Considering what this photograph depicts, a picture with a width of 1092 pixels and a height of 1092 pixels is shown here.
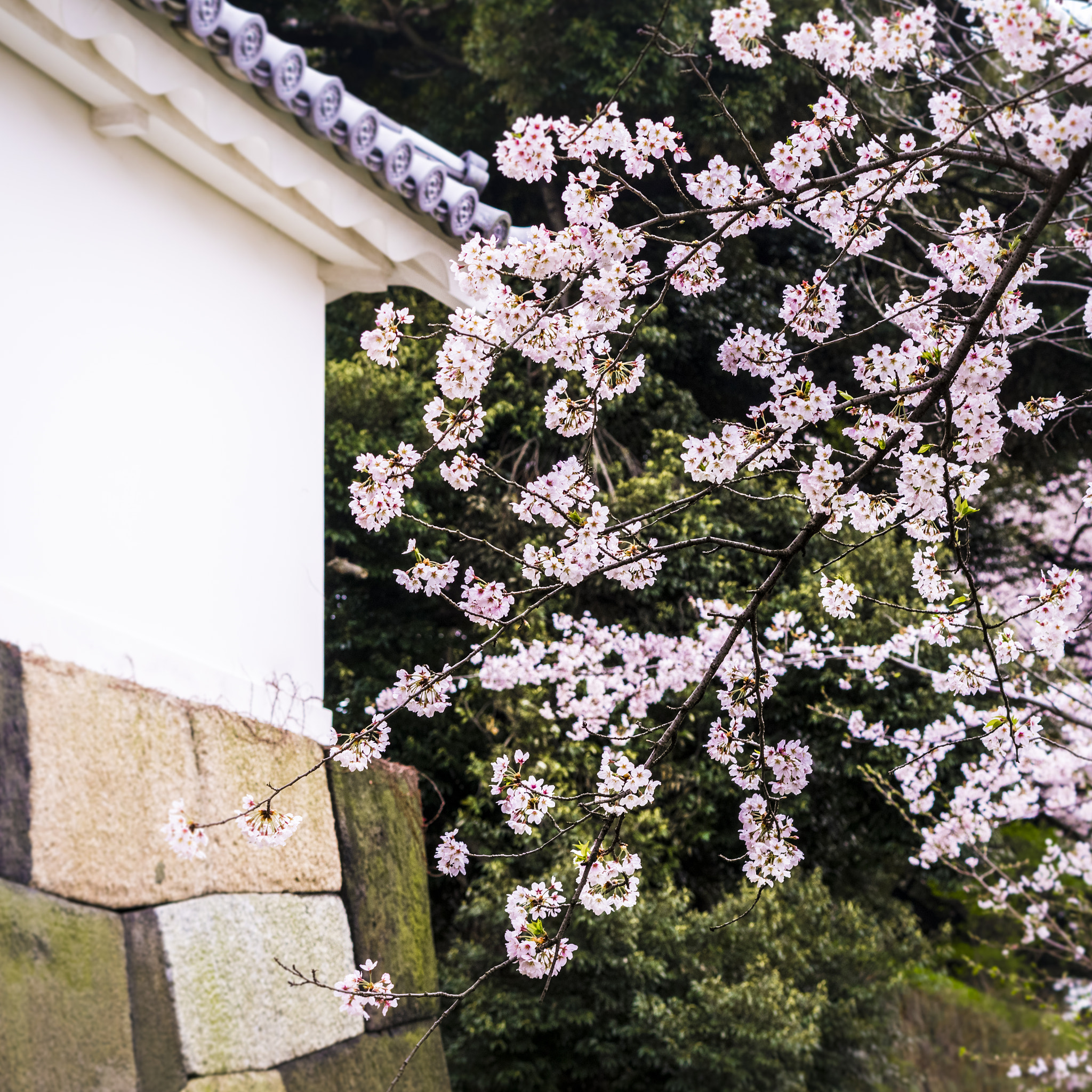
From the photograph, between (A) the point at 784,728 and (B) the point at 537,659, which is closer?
(B) the point at 537,659

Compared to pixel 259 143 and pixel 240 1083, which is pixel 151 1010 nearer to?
pixel 240 1083

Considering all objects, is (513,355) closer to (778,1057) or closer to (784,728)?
(784,728)

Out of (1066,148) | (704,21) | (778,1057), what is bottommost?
(778,1057)

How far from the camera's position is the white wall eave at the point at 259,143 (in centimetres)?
304

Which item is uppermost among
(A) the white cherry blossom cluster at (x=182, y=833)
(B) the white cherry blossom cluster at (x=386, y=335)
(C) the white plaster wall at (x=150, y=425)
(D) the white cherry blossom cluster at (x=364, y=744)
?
(C) the white plaster wall at (x=150, y=425)

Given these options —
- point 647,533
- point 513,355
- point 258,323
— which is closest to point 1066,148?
point 258,323

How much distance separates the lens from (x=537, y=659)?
4625 millimetres

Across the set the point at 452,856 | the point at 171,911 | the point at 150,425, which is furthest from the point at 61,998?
the point at 150,425

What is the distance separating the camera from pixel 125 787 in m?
2.78

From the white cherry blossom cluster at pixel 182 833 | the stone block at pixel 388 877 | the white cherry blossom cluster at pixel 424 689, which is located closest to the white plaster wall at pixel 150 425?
the stone block at pixel 388 877

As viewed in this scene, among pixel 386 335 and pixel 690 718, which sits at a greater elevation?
pixel 690 718

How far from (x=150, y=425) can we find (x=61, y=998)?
1614mm

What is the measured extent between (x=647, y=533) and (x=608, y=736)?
16.2 feet

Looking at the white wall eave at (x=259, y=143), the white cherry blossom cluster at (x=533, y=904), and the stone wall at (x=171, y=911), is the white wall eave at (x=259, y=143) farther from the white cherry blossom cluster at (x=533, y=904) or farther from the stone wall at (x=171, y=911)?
the white cherry blossom cluster at (x=533, y=904)
